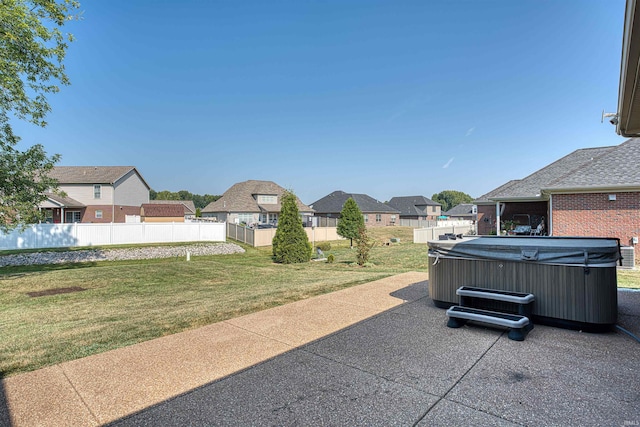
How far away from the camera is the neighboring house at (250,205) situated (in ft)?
131

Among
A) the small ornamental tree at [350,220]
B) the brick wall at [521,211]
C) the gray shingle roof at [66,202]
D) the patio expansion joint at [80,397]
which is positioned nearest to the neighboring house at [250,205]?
the gray shingle roof at [66,202]

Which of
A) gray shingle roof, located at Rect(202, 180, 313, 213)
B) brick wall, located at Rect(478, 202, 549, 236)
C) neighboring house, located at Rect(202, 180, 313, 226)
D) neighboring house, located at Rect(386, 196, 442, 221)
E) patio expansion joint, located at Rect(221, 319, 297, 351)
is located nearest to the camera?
patio expansion joint, located at Rect(221, 319, 297, 351)

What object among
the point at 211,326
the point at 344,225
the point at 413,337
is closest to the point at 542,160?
the point at 344,225

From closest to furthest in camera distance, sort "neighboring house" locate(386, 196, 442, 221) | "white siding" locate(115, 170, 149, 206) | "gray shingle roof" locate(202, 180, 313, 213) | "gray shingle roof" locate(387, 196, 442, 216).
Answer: "white siding" locate(115, 170, 149, 206)
"gray shingle roof" locate(202, 180, 313, 213)
"neighboring house" locate(386, 196, 442, 221)
"gray shingle roof" locate(387, 196, 442, 216)

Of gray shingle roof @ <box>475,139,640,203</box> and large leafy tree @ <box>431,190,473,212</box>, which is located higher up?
large leafy tree @ <box>431,190,473,212</box>

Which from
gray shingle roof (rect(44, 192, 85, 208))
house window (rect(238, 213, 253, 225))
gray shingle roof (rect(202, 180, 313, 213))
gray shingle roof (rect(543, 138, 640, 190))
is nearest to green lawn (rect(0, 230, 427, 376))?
gray shingle roof (rect(543, 138, 640, 190))

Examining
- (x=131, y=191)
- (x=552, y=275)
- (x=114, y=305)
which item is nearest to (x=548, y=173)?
(x=552, y=275)

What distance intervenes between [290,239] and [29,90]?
1085 centimetres

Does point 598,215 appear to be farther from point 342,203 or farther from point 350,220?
point 342,203

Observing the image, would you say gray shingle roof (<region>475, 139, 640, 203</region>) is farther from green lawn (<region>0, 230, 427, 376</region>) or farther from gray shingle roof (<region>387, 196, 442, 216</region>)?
gray shingle roof (<region>387, 196, 442, 216</region>)

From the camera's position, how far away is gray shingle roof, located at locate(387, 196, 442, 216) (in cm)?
5767

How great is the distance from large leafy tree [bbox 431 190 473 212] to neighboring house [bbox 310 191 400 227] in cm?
7508

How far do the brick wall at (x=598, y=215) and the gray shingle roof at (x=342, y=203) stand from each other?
1300 inches

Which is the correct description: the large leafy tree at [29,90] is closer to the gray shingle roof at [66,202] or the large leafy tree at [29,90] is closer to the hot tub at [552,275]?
the hot tub at [552,275]
